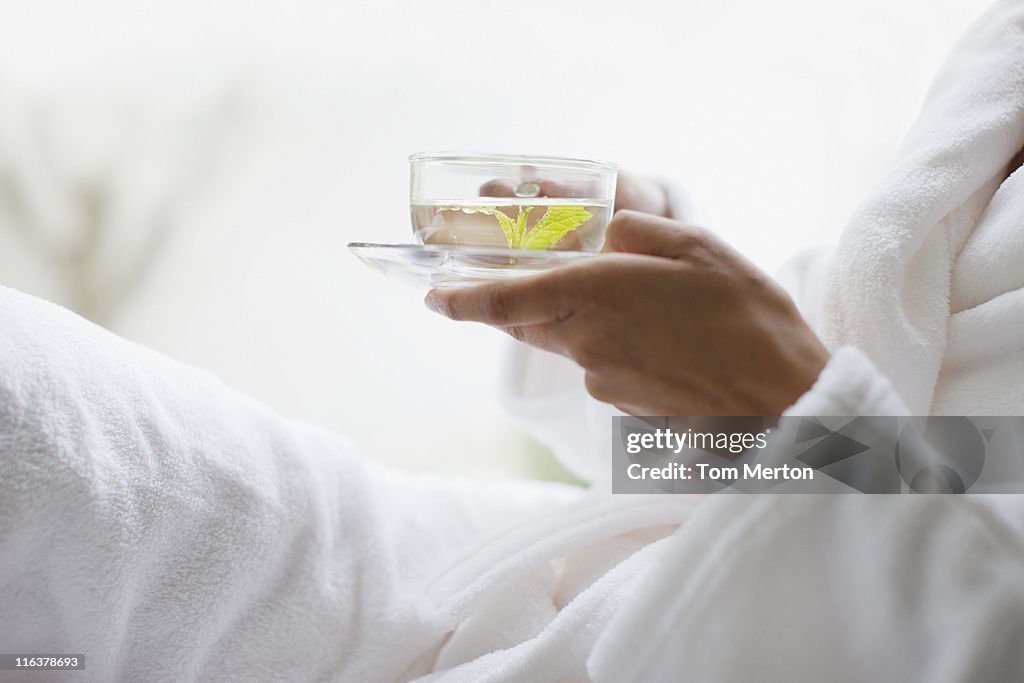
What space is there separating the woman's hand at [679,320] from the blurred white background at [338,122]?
901mm

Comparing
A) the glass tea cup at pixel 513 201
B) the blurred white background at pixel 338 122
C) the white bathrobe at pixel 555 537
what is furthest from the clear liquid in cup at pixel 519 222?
the blurred white background at pixel 338 122

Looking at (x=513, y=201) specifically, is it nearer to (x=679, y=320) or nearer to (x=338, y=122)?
(x=679, y=320)

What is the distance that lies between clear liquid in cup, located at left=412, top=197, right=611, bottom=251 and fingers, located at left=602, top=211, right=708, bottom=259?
52mm

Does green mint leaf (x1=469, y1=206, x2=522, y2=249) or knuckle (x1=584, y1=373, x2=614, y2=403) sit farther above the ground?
green mint leaf (x1=469, y1=206, x2=522, y2=249)

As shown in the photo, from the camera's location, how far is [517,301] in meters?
0.47

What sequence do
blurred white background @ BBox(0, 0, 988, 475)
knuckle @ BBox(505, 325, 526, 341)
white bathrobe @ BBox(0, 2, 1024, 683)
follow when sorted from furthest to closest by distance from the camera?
blurred white background @ BBox(0, 0, 988, 475) → knuckle @ BBox(505, 325, 526, 341) → white bathrobe @ BBox(0, 2, 1024, 683)

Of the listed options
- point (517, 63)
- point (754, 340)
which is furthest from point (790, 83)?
point (754, 340)

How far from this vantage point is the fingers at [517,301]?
1.52ft

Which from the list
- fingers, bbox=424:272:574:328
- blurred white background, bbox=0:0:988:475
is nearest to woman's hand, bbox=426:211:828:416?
fingers, bbox=424:272:574:328

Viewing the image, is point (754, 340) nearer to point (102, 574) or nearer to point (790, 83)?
point (102, 574)

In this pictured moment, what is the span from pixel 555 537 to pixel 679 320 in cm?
23

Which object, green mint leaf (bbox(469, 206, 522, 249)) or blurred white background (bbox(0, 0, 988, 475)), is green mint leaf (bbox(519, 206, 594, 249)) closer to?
green mint leaf (bbox(469, 206, 522, 249))

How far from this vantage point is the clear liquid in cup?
21.5 inches

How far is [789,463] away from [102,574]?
37 centimetres
